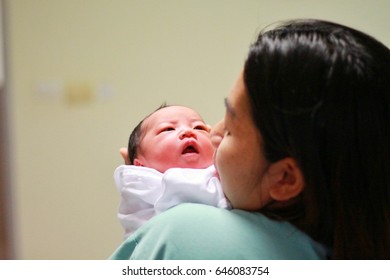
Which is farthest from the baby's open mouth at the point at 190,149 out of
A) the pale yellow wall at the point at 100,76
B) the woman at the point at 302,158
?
the pale yellow wall at the point at 100,76

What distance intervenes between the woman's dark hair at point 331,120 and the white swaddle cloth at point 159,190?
0.14 metres

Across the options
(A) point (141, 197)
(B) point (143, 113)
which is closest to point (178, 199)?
(A) point (141, 197)

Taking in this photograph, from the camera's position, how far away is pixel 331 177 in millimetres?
627

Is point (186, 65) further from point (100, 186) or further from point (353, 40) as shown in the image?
point (353, 40)

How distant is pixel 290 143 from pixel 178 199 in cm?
23

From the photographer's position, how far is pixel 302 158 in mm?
616

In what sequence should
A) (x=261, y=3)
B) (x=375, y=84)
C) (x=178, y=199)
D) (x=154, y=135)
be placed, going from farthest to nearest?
(x=261, y=3) < (x=154, y=135) < (x=178, y=199) < (x=375, y=84)

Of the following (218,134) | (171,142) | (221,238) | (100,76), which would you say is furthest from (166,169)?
(100,76)

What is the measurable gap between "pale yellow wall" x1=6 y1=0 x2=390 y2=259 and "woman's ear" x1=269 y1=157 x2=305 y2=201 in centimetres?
69

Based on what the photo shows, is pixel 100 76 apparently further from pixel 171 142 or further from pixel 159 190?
pixel 159 190

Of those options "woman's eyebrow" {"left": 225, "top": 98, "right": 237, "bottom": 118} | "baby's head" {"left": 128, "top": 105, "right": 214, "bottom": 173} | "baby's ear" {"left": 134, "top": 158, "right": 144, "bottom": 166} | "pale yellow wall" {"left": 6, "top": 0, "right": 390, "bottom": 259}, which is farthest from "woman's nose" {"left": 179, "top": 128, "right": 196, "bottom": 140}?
"pale yellow wall" {"left": 6, "top": 0, "right": 390, "bottom": 259}

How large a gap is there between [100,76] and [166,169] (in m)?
0.58

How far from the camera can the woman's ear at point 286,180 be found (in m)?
0.63

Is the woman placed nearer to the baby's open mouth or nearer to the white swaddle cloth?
the white swaddle cloth
